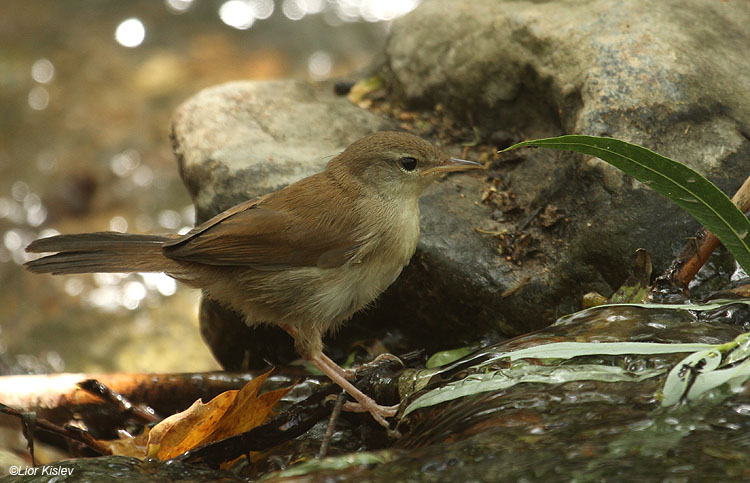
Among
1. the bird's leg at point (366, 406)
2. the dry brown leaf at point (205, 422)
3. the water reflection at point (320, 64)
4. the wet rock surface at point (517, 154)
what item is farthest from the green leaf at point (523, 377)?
the water reflection at point (320, 64)

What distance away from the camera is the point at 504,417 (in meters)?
2.59

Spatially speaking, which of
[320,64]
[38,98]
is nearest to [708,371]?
[320,64]

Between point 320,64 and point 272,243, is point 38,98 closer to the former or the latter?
point 320,64

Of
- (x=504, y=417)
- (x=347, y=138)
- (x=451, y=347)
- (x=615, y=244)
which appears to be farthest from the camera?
(x=347, y=138)

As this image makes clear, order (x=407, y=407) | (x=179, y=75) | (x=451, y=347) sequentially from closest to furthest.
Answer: (x=407, y=407), (x=451, y=347), (x=179, y=75)

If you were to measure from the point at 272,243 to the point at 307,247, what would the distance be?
0.64ft

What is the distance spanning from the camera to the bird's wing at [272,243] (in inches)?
156

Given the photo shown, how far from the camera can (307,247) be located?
3.96 metres

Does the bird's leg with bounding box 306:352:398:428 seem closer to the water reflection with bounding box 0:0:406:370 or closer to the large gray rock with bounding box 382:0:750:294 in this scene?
the large gray rock with bounding box 382:0:750:294

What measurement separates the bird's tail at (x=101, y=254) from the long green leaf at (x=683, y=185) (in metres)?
2.16

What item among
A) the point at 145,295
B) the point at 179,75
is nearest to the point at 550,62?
the point at 145,295

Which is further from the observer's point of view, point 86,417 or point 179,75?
point 179,75

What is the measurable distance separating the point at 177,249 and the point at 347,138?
1.59 meters

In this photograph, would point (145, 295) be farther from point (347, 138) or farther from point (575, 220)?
point (575, 220)
